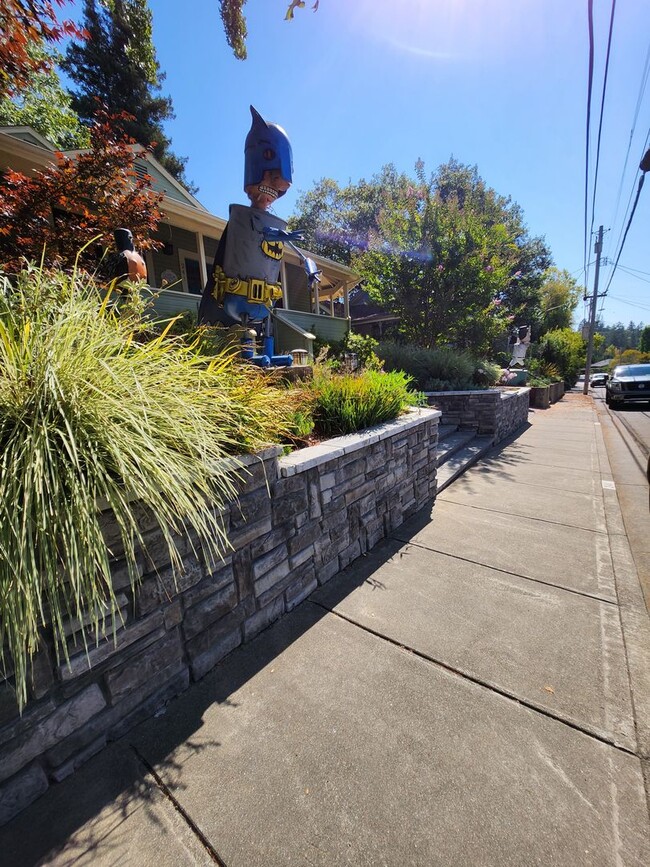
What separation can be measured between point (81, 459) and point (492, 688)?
213cm

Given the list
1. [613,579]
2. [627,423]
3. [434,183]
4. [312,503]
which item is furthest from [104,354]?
[434,183]

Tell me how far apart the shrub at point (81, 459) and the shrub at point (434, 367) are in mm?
6393

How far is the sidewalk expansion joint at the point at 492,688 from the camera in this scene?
1.48 meters

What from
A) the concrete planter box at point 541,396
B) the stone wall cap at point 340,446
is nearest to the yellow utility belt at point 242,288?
the stone wall cap at point 340,446

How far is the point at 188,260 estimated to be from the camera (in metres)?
10.4

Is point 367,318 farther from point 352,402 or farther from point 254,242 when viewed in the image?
point 352,402

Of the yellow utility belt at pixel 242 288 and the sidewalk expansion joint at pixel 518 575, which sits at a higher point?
the yellow utility belt at pixel 242 288

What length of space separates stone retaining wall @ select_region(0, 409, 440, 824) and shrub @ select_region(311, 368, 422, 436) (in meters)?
0.22

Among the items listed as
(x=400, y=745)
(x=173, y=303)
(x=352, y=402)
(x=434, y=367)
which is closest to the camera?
(x=400, y=745)

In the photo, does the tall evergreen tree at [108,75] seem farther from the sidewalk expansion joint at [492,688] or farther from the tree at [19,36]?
the sidewalk expansion joint at [492,688]

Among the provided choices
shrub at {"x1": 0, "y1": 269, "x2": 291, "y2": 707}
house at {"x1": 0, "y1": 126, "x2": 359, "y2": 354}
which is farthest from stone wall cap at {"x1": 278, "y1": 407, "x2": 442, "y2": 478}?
house at {"x1": 0, "y1": 126, "x2": 359, "y2": 354}

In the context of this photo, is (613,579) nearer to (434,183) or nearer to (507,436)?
(507,436)

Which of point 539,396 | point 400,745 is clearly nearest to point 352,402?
point 400,745

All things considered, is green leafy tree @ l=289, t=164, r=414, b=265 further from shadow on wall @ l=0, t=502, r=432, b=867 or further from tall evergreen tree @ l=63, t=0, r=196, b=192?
shadow on wall @ l=0, t=502, r=432, b=867
